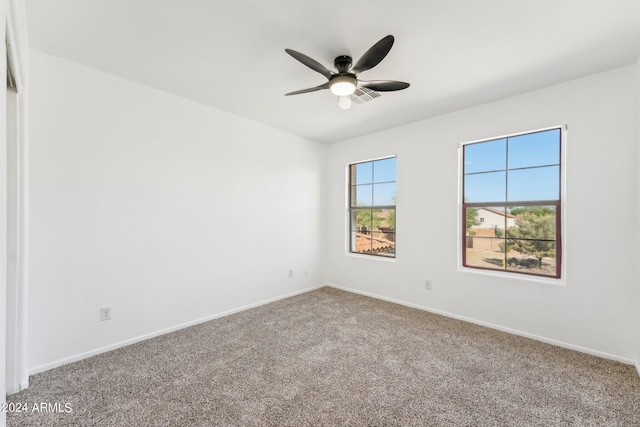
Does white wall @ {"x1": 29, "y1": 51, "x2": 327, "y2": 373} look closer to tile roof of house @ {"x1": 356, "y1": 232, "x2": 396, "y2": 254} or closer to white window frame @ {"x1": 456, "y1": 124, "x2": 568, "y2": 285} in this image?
tile roof of house @ {"x1": 356, "y1": 232, "x2": 396, "y2": 254}

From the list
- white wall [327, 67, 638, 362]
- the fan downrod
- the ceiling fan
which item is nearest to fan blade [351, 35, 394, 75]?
the ceiling fan

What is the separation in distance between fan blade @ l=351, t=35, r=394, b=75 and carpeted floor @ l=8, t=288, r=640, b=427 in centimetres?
231

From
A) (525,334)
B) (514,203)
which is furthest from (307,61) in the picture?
(525,334)

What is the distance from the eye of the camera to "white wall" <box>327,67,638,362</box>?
94.8 inches

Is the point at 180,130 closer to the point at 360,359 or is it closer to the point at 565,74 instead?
the point at 360,359

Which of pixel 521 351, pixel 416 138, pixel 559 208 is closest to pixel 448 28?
pixel 416 138

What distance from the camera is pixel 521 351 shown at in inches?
101

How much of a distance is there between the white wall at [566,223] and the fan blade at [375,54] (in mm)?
1942

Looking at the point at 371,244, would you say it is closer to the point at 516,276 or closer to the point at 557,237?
the point at 516,276

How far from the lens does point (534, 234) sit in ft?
9.69

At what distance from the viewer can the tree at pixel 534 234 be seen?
9.36 feet

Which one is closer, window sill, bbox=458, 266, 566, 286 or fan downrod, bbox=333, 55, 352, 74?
fan downrod, bbox=333, 55, 352, 74

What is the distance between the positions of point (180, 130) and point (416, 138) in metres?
2.89

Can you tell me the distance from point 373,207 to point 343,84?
2.48 metres
